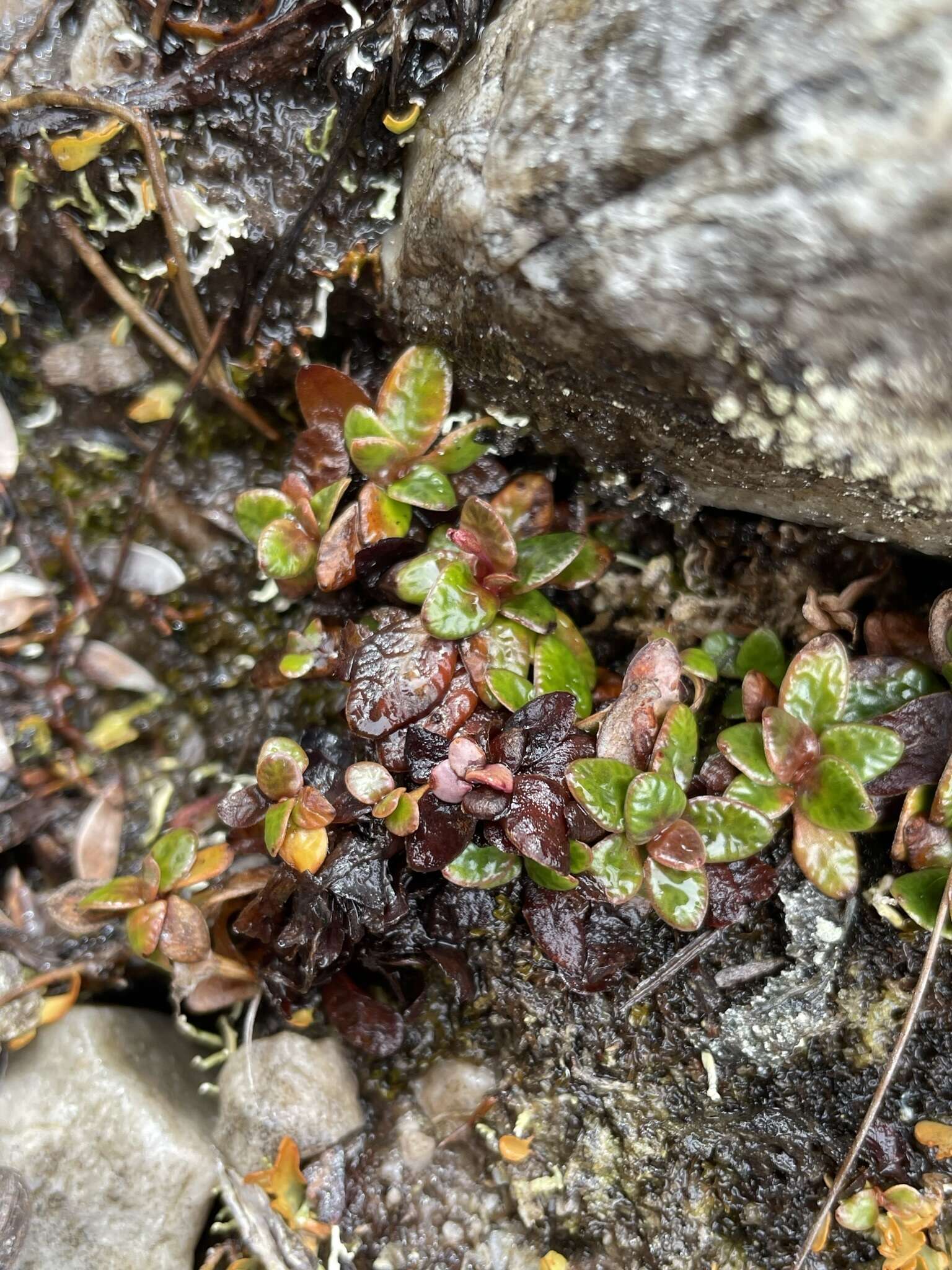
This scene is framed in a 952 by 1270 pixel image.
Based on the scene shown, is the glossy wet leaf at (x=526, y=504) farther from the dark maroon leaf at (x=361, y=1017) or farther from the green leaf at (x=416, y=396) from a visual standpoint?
the dark maroon leaf at (x=361, y=1017)

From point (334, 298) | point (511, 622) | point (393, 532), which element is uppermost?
point (334, 298)

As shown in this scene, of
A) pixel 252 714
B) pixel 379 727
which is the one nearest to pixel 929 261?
pixel 379 727

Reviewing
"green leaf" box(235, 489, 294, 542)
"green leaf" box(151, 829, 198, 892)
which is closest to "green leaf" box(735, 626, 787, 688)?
"green leaf" box(235, 489, 294, 542)

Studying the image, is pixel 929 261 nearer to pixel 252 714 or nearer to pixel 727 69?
pixel 727 69

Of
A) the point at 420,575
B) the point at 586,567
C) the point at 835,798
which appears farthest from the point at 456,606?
the point at 835,798

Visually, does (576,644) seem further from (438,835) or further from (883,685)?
(883,685)

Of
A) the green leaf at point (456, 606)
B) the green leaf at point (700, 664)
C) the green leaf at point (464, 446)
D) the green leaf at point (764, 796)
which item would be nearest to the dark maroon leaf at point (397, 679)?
the green leaf at point (456, 606)

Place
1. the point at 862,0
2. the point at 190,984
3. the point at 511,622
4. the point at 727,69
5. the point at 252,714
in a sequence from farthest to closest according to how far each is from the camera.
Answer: the point at 252,714 < the point at 190,984 < the point at 511,622 < the point at 727,69 < the point at 862,0
